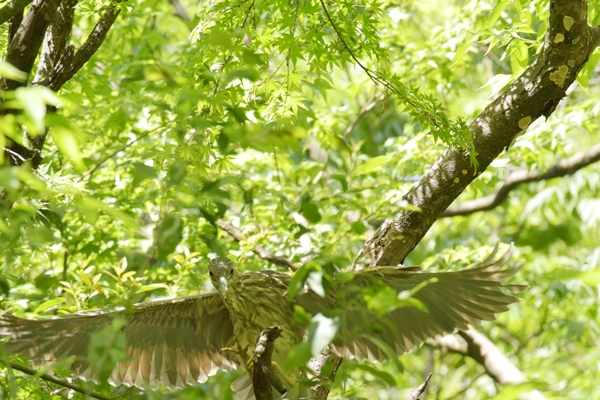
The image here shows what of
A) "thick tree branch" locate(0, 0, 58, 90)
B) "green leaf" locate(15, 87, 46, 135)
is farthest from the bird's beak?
"green leaf" locate(15, 87, 46, 135)

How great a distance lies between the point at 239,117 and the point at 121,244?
2.46 metres

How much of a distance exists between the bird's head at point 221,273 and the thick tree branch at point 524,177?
2.11m

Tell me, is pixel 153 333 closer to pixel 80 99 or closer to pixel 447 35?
pixel 80 99

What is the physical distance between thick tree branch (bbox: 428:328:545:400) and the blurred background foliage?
32 centimetres

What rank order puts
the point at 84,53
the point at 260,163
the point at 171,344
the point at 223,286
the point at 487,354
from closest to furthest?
the point at 84,53, the point at 223,286, the point at 171,344, the point at 487,354, the point at 260,163

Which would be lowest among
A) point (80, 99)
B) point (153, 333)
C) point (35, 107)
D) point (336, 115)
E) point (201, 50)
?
point (35, 107)

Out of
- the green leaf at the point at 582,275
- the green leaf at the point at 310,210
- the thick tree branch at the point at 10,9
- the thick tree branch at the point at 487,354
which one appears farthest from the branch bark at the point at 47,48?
the thick tree branch at the point at 487,354

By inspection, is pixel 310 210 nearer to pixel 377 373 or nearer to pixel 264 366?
pixel 377 373

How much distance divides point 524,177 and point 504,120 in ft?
7.96

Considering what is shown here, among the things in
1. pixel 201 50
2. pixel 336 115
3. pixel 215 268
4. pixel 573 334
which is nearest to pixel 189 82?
pixel 201 50

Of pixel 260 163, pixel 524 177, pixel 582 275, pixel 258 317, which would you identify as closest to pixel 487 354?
pixel 524 177

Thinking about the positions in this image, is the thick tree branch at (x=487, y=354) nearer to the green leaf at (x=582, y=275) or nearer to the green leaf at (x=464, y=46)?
the green leaf at (x=464, y=46)

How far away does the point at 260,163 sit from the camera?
480 centimetres

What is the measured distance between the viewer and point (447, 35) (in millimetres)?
4738
